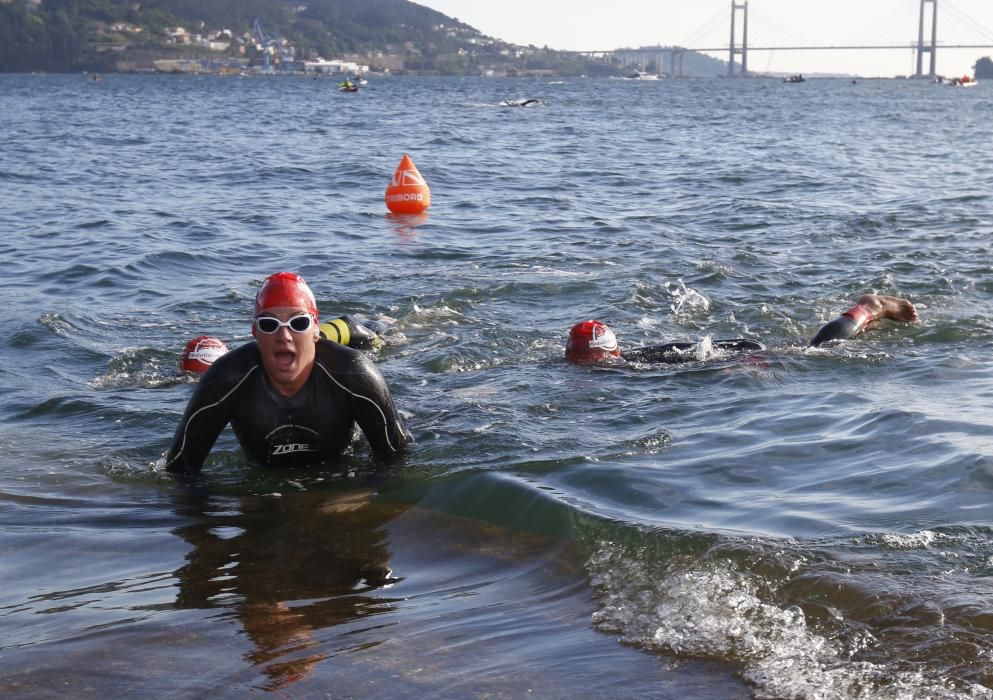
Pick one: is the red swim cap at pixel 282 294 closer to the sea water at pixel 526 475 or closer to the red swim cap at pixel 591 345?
the sea water at pixel 526 475

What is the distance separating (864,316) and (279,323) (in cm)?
619

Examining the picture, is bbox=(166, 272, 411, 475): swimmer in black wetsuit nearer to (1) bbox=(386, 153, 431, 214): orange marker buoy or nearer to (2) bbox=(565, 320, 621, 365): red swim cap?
(2) bbox=(565, 320, 621, 365): red swim cap

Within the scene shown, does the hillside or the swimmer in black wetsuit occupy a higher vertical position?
→ the hillside

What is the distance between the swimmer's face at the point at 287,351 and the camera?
5998 millimetres

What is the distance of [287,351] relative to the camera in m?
6.13

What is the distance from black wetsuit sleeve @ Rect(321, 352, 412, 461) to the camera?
20.8 feet

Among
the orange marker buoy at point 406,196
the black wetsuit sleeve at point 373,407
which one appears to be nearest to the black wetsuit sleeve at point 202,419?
the black wetsuit sleeve at point 373,407

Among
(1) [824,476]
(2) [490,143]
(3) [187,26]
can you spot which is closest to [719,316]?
(1) [824,476]

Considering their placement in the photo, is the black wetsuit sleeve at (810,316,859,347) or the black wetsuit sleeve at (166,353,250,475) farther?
the black wetsuit sleeve at (810,316,859,347)

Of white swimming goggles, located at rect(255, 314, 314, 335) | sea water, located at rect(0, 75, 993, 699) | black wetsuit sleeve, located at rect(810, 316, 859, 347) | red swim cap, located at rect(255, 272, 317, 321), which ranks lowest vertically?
sea water, located at rect(0, 75, 993, 699)

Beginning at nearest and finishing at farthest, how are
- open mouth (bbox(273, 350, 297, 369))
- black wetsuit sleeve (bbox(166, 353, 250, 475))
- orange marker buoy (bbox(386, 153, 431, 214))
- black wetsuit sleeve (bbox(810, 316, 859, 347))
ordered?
open mouth (bbox(273, 350, 297, 369)) → black wetsuit sleeve (bbox(166, 353, 250, 475)) → black wetsuit sleeve (bbox(810, 316, 859, 347)) → orange marker buoy (bbox(386, 153, 431, 214))

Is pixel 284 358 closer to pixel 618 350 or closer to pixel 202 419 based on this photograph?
pixel 202 419

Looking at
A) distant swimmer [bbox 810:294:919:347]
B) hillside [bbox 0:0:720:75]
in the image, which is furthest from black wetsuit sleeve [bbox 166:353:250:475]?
hillside [bbox 0:0:720:75]

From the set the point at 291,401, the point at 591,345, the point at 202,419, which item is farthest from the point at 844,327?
the point at 202,419
